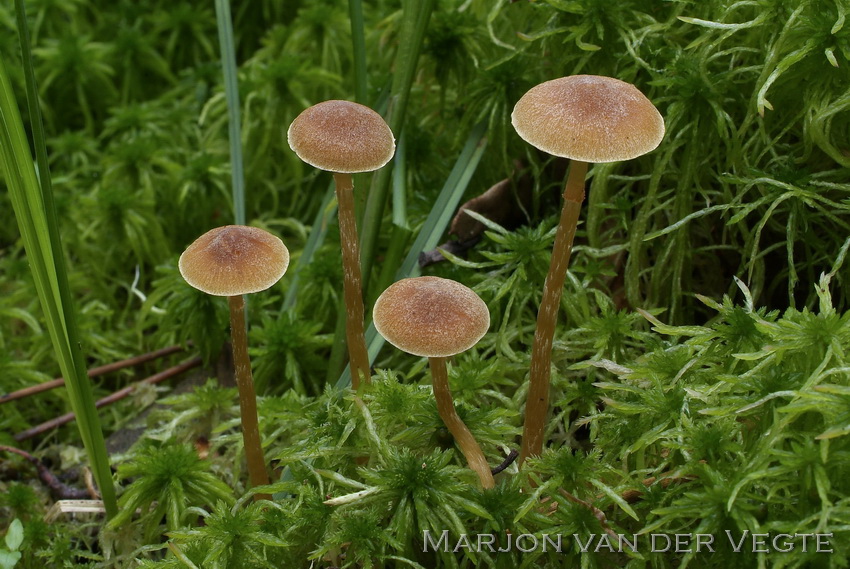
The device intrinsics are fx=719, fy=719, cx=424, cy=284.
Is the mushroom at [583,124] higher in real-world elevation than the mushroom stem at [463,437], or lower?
higher

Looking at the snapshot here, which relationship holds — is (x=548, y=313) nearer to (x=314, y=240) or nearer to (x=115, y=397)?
(x=314, y=240)

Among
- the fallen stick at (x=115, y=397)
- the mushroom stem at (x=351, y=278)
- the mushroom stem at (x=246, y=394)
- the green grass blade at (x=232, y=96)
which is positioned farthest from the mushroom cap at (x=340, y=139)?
the fallen stick at (x=115, y=397)

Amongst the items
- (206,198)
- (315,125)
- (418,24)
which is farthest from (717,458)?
(206,198)

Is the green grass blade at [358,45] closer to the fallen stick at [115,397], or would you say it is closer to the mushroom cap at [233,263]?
the mushroom cap at [233,263]

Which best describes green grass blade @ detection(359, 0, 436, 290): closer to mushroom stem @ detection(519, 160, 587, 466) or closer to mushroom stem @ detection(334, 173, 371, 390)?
mushroom stem @ detection(334, 173, 371, 390)

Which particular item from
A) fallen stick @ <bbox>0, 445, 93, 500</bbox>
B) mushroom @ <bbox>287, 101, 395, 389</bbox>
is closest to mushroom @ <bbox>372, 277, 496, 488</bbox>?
mushroom @ <bbox>287, 101, 395, 389</bbox>

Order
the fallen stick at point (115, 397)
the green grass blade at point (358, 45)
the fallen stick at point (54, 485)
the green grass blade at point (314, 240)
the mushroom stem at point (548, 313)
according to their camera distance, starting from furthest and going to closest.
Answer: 1. the green grass blade at point (314, 240)
2. the fallen stick at point (115, 397)
3. the fallen stick at point (54, 485)
4. the green grass blade at point (358, 45)
5. the mushroom stem at point (548, 313)
